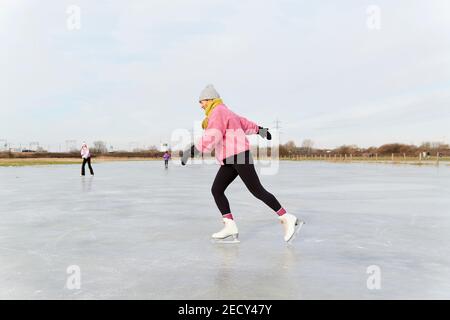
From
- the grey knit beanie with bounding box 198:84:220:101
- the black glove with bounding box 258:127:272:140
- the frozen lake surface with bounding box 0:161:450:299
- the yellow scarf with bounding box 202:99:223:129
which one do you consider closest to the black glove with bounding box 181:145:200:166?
the yellow scarf with bounding box 202:99:223:129

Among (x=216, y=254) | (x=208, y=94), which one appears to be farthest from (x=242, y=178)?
(x=208, y=94)

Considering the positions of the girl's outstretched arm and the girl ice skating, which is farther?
the girl's outstretched arm

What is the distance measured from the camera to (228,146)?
4301 millimetres

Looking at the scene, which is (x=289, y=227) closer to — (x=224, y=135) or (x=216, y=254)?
(x=216, y=254)

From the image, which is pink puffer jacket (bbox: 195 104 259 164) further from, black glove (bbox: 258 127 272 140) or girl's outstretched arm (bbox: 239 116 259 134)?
black glove (bbox: 258 127 272 140)

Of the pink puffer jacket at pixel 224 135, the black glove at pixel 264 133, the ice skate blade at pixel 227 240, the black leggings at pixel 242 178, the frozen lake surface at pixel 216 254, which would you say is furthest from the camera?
the black glove at pixel 264 133

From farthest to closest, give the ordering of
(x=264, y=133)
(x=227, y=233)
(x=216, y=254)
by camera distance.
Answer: (x=264, y=133), (x=227, y=233), (x=216, y=254)

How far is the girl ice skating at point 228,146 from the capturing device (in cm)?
421

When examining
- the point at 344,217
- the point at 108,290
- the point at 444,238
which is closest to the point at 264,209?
the point at 344,217

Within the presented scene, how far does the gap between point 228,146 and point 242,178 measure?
375 mm

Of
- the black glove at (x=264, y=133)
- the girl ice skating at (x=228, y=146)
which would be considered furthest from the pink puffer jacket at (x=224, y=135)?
the black glove at (x=264, y=133)

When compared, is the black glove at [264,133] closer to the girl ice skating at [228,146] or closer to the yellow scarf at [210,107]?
the girl ice skating at [228,146]

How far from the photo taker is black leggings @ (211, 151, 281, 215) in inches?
170

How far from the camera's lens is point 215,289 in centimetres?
288
